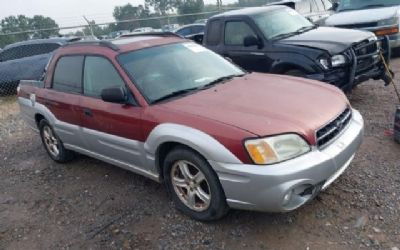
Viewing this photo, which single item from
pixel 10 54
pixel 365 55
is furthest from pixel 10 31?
pixel 365 55

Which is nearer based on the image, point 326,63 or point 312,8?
point 326,63

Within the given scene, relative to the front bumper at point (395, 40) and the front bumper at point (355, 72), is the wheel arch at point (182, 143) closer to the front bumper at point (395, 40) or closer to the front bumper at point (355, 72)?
the front bumper at point (355, 72)

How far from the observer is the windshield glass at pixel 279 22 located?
6727 millimetres

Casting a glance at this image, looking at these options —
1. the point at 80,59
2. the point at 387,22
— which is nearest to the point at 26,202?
the point at 80,59

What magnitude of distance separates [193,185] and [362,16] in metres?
6.75

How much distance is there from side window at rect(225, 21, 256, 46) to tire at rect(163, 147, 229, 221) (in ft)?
12.7

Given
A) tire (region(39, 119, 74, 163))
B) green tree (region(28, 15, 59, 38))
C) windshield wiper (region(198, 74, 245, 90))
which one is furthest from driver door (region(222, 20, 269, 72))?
green tree (region(28, 15, 59, 38))

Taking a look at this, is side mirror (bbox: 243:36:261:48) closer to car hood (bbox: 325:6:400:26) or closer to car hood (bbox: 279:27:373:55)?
car hood (bbox: 279:27:373:55)

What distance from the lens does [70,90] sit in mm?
4727

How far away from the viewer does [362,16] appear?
8508 millimetres

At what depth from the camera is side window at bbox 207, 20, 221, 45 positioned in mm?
7305

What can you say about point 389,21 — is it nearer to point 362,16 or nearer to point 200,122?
point 362,16

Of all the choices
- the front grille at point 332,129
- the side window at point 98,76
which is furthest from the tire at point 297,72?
the side window at point 98,76

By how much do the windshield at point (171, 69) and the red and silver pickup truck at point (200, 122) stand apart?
0.04ft
